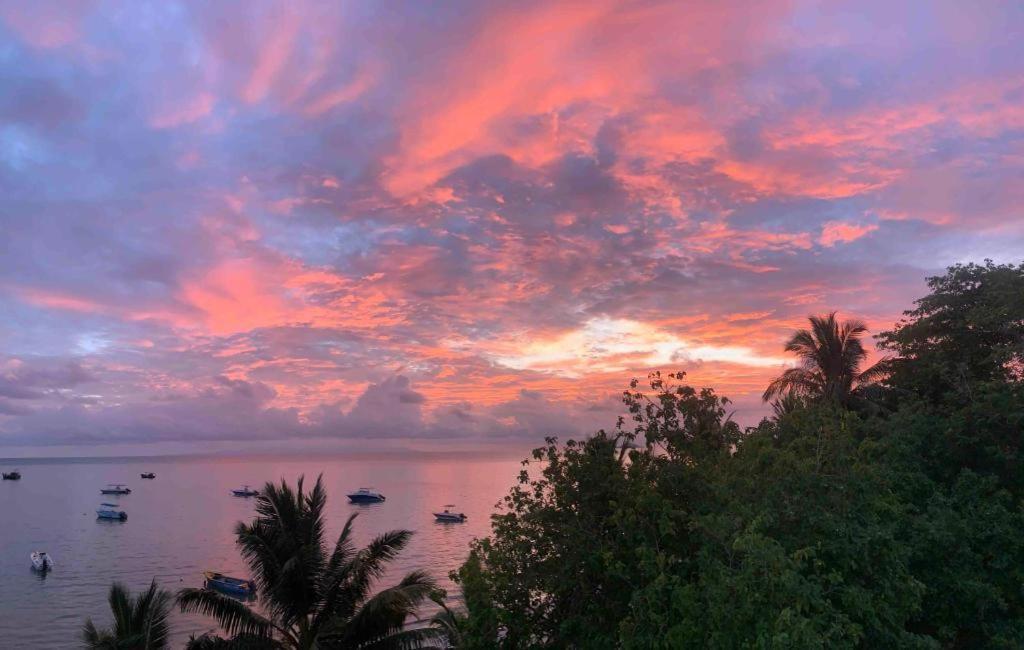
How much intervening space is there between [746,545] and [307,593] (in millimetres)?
14945

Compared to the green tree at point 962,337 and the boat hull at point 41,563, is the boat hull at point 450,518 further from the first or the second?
the green tree at point 962,337

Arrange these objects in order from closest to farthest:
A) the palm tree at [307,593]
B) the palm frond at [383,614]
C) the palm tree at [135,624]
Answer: the palm frond at [383,614], the palm tree at [307,593], the palm tree at [135,624]

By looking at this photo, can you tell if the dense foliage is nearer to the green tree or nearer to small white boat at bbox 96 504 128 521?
the green tree

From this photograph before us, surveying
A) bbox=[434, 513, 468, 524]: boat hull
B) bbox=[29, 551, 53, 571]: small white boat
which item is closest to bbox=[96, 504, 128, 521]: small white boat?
bbox=[29, 551, 53, 571]: small white boat

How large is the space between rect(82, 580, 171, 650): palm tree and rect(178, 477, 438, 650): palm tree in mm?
2430

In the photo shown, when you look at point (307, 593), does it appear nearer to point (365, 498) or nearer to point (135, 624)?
point (135, 624)

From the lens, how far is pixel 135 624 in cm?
2148

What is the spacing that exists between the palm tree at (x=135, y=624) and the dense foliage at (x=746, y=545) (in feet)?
43.1

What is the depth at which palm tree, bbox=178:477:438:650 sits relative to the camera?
19.2m

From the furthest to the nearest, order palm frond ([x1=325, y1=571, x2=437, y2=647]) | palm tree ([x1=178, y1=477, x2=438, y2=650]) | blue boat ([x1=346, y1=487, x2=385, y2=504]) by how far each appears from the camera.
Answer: blue boat ([x1=346, y1=487, x2=385, y2=504])
palm tree ([x1=178, y1=477, x2=438, y2=650])
palm frond ([x1=325, y1=571, x2=437, y2=647])

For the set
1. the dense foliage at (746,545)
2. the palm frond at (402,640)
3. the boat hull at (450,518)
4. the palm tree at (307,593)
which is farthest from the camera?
the boat hull at (450,518)

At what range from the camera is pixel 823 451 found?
44.2ft

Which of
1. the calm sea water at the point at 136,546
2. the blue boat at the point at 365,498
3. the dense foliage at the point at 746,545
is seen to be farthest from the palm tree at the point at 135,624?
the blue boat at the point at 365,498

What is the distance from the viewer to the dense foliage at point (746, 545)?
11.0m
